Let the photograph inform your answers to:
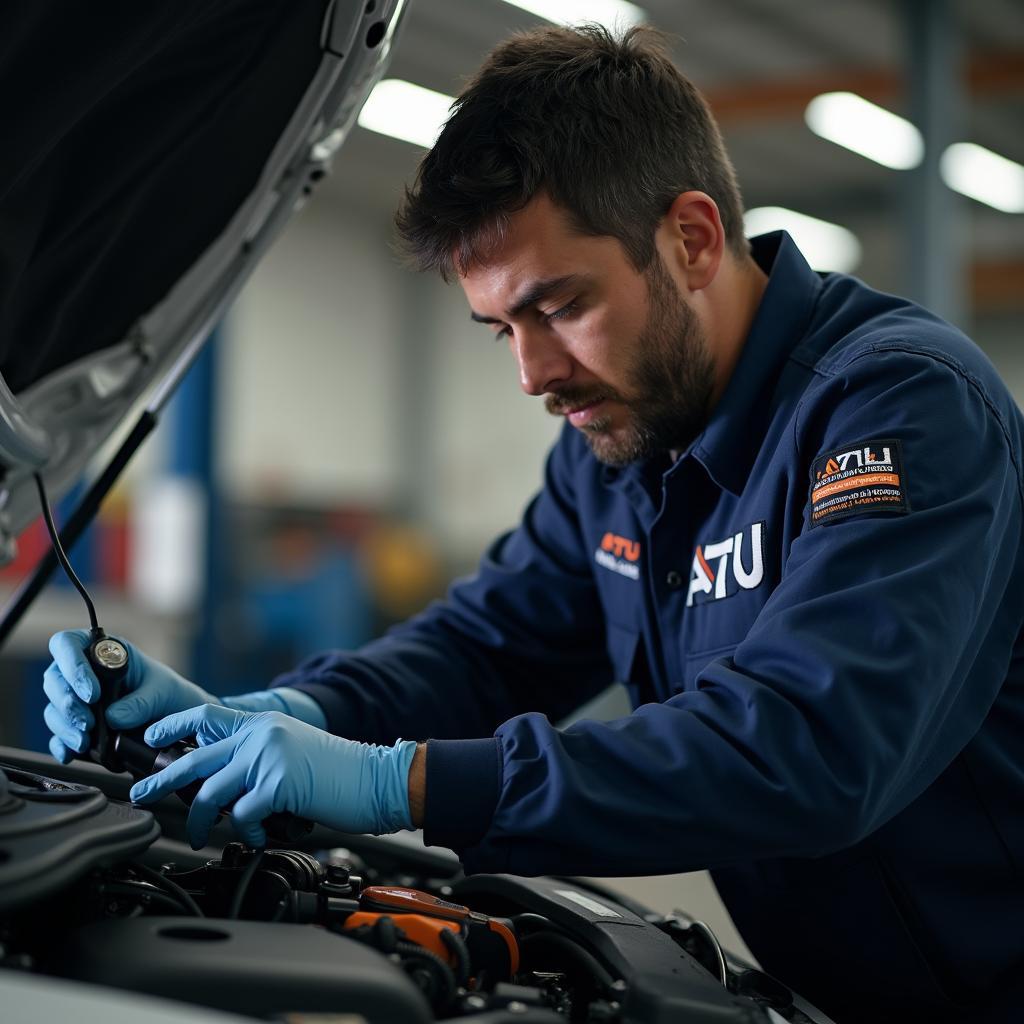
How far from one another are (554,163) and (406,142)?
7.21 m

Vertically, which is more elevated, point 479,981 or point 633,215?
point 633,215

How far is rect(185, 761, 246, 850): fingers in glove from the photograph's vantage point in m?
1.02

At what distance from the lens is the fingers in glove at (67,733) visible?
50.3 inches

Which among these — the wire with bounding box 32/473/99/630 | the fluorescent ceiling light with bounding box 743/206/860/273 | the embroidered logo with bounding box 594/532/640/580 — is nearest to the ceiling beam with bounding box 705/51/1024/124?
the fluorescent ceiling light with bounding box 743/206/860/273

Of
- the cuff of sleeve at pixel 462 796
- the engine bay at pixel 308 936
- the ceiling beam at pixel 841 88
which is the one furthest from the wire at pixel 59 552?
the ceiling beam at pixel 841 88

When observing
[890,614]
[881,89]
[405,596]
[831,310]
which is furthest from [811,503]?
[405,596]

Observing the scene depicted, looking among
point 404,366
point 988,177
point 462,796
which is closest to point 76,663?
point 462,796

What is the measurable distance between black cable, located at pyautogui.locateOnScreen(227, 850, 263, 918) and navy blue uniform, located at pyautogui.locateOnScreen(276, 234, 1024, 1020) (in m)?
Result: 0.16

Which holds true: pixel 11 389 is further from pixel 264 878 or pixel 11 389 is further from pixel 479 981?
pixel 479 981

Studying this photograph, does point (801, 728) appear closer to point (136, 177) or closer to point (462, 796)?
point (462, 796)

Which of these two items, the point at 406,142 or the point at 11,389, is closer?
the point at 11,389

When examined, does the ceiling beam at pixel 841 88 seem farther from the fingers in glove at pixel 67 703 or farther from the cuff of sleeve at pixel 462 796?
the cuff of sleeve at pixel 462 796

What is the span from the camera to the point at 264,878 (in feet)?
3.41

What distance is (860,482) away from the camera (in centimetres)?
111
